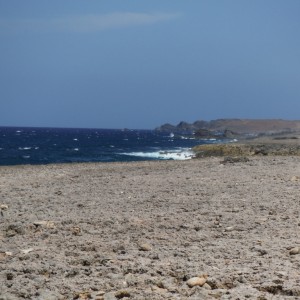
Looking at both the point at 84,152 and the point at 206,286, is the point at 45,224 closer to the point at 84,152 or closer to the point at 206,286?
the point at 206,286

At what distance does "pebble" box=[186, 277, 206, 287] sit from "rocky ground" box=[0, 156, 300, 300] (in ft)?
0.04

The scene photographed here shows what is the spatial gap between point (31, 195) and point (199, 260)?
24.0 feet

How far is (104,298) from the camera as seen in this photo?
4691 millimetres

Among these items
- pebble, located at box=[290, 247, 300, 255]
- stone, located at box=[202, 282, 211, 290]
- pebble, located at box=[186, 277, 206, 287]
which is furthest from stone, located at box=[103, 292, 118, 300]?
pebble, located at box=[290, 247, 300, 255]

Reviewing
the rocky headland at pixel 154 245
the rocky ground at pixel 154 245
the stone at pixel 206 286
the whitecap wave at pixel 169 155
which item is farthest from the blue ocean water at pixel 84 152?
the stone at pixel 206 286

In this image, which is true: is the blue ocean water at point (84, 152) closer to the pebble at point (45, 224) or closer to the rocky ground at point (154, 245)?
the rocky ground at point (154, 245)

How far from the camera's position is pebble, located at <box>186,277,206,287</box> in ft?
16.1

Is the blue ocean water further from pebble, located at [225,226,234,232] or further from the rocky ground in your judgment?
pebble, located at [225,226,234,232]

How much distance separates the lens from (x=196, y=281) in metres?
4.96

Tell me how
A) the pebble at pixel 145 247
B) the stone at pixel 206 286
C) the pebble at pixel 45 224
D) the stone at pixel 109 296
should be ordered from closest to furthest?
1. the stone at pixel 109 296
2. the stone at pixel 206 286
3. the pebble at pixel 145 247
4. the pebble at pixel 45 224

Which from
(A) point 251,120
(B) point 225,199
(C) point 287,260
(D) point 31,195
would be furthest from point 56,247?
(A) point 251,120

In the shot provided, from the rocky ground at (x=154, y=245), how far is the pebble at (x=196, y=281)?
12 millimetres

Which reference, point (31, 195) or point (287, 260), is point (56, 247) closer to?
point (287, 260)

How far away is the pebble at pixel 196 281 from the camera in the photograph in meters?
4.92
